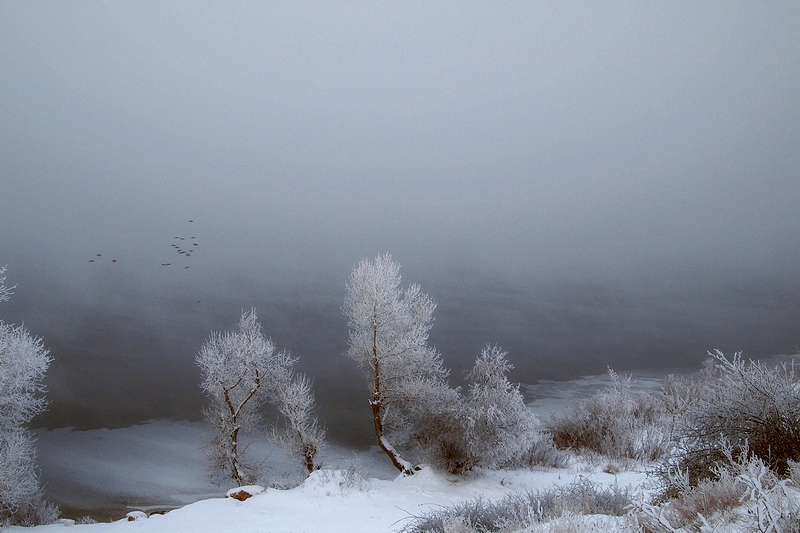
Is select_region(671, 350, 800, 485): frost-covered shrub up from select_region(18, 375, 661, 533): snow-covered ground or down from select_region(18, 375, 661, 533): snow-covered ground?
up

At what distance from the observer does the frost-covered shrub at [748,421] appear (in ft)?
24.1

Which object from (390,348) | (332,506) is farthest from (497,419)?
(332,506)

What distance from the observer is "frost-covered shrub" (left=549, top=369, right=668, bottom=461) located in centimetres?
2134

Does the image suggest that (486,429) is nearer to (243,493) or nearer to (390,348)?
(390,348)

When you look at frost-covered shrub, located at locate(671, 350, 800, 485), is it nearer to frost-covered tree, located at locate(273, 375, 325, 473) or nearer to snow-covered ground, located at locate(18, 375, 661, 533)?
snow-covered ground, located at locate(18, 375, 661, 533)

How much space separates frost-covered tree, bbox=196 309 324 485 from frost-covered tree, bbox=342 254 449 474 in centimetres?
385

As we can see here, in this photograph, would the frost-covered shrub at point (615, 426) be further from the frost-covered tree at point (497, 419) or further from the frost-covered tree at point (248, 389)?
the frost-covered tree at point (248, 389)

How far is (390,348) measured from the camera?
79.2 feet

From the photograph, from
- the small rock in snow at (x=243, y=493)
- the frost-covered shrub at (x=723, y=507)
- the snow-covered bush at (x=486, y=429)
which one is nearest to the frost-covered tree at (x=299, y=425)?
the snow-covered bush at (x=486, y=429)

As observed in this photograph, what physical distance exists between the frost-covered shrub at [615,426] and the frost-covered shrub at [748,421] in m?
14.2

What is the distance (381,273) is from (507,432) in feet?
33.1

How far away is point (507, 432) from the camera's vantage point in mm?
20891

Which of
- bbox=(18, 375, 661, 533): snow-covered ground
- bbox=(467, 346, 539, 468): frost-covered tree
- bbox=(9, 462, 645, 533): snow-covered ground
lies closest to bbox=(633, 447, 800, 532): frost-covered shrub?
bbox=(18, 375, 661, 533): snow-covered ground

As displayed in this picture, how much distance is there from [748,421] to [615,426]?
1796cm
